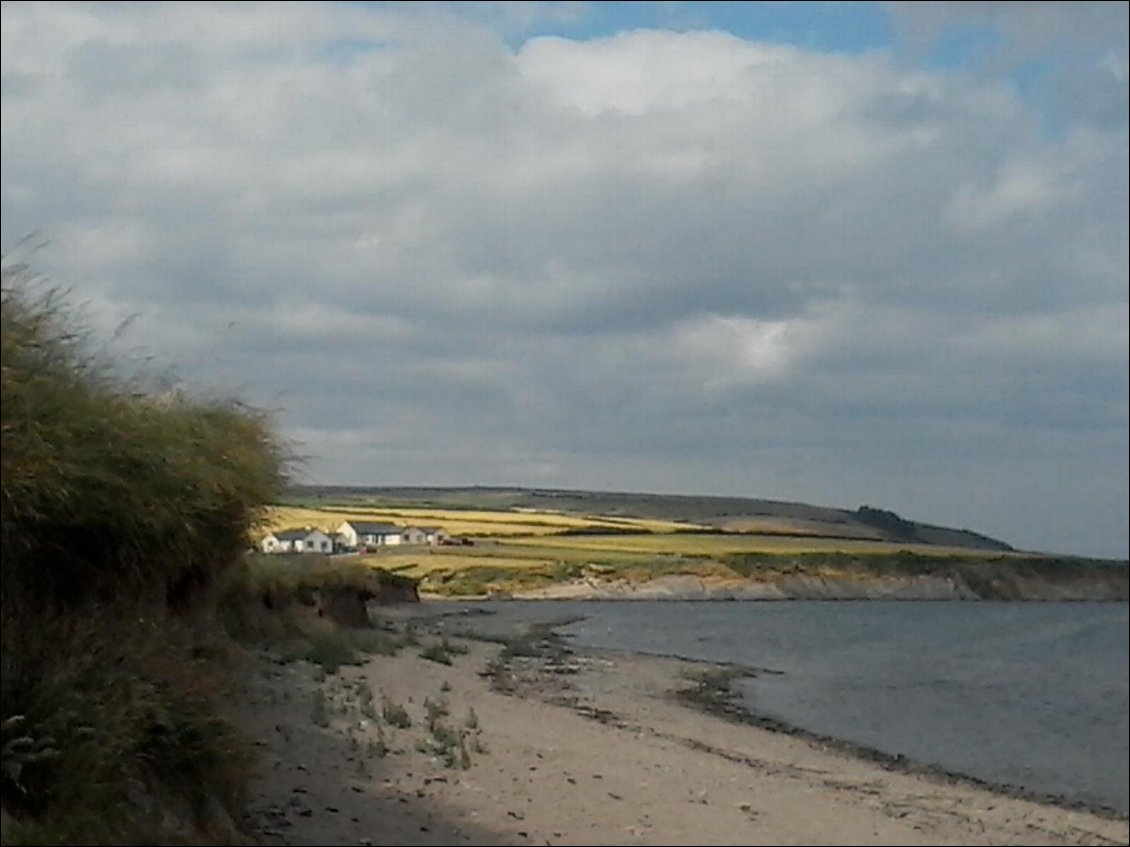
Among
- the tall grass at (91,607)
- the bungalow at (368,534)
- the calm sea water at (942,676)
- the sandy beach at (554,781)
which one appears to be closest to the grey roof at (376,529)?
the bungalow at (368,534)

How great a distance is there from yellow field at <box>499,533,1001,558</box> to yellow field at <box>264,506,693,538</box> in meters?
6.29

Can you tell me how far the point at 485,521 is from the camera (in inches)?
4515

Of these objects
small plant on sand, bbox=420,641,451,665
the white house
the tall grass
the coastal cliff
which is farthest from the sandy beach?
the white house

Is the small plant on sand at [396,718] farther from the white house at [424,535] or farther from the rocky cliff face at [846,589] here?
the white house at [424,535]

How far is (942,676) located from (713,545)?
193ft

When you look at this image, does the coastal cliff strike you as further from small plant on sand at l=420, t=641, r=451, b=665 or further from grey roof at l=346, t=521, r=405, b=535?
small plant on sand at l=420, t=641, r=451, b=665

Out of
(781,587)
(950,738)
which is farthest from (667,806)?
(781,587)

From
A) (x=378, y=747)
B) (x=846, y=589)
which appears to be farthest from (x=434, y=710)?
(x=846, y=589)

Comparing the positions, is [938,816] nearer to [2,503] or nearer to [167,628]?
[167,628]

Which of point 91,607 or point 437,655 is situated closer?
point 91,607

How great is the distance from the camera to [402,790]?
10.6 meters

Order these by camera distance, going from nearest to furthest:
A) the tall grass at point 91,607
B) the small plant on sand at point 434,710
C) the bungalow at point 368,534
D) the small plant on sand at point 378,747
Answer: the tall grass at point 91,607
the small plant on sand at point 378,747
the small plant on sand at point 434,710
the bungalow at point 368,534

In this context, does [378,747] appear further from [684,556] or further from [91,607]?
[684,556]

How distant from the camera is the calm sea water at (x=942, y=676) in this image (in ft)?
74.0
